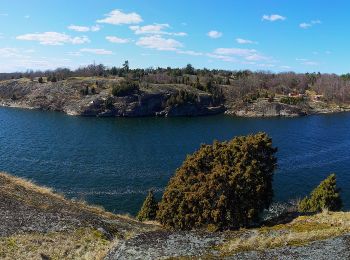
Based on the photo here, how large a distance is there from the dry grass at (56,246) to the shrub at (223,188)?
9583mm

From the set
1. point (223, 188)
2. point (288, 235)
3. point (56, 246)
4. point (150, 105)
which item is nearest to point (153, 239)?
point (56, 246)

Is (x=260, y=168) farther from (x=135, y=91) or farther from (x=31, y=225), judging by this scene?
(x=135, y=91)

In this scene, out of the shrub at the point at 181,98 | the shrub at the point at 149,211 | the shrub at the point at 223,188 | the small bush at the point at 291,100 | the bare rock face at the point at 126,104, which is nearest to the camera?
the shrub at the point at 223,188

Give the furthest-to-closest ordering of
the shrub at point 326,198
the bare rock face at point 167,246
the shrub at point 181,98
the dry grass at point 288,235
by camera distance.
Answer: the shrub at point 181,98 < the shrub at point 326,198 < the bare rock face at point 167,246 < the dry grass at point 288,235

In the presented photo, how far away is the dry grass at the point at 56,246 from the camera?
26.5 metres

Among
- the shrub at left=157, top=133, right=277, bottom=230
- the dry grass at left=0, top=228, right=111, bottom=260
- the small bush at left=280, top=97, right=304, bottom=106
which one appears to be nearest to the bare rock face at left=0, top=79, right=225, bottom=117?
the small bush at left=280, top=97, right=304, bottom=106

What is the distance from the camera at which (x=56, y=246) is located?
28016 mm

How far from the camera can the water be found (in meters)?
70.4

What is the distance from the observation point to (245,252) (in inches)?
930

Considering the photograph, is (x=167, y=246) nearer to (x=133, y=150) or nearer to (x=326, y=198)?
(x=326, y=198)

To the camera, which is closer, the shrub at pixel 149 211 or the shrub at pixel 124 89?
the shrub at pixel 149 211

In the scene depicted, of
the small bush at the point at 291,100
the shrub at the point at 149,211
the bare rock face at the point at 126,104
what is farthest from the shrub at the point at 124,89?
the shrub at the point at 149,211

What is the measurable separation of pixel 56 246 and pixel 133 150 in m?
73.6

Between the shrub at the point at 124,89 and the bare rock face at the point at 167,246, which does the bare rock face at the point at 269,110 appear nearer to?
the shrub at the point at 124,89
